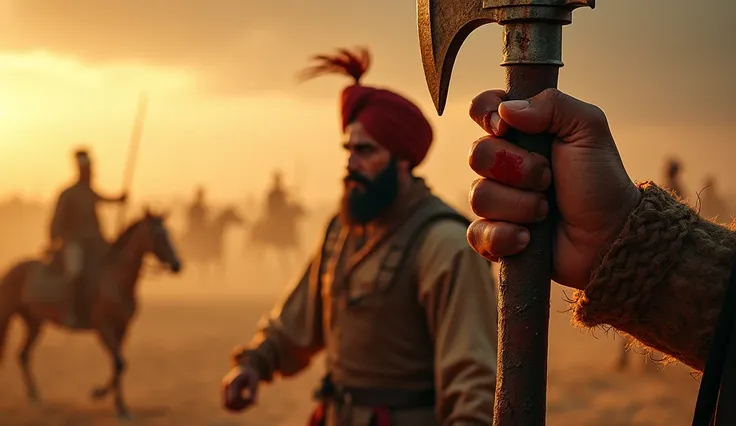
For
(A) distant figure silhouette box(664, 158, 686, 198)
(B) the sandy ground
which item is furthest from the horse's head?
(A) distant figure silhouette box(664, 158, 686, 198)

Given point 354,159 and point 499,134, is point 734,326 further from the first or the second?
point 354,159

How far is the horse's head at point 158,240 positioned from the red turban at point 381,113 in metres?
6.09

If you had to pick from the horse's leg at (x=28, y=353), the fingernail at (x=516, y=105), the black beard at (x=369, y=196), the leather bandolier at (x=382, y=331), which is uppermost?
the fingernail at (x=516, y=105)

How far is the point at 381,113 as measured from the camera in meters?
4.46

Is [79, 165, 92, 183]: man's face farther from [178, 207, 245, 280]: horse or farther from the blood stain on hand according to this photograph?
[178, 207, 245, 280]: horse

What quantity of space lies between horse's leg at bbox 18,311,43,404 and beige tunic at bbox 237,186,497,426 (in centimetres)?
866

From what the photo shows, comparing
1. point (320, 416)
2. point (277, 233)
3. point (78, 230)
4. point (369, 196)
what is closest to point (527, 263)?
point (369, 196)

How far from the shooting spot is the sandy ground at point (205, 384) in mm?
11219

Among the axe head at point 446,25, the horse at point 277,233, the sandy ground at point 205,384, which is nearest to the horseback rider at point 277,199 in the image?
the horse at point 277,233

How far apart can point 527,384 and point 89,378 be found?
13.2m

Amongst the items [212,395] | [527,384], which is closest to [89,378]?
[212,395]

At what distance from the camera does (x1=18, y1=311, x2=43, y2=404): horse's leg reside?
40.5ft

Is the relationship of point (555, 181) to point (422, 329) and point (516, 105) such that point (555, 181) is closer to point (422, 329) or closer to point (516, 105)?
point (516, 105)

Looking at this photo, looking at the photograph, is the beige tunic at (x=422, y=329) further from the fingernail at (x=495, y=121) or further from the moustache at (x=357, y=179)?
the fingernail at (x=495, y=121)
